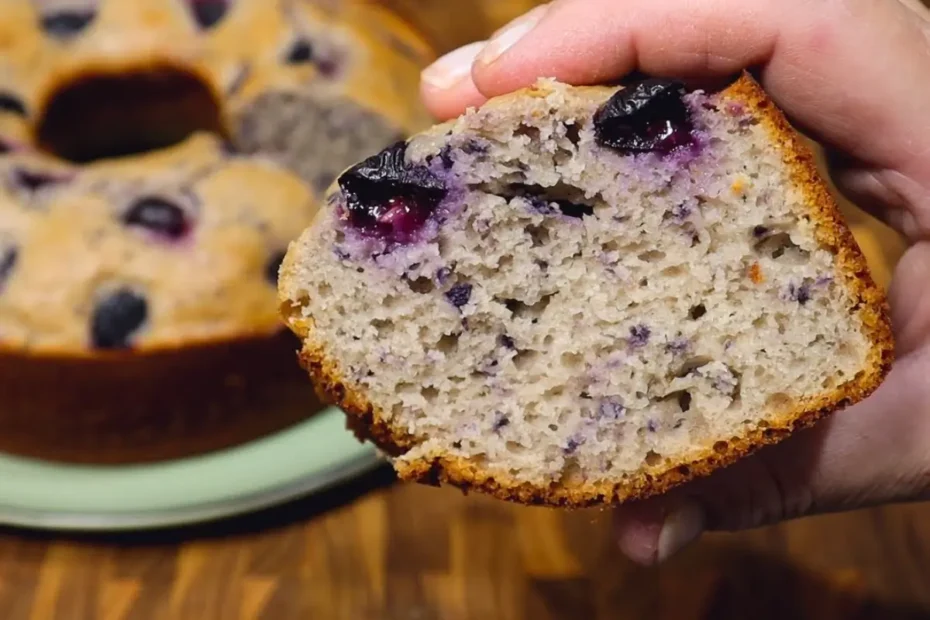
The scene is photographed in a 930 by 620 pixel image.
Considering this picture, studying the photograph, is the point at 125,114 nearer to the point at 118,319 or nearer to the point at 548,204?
the point at 118,319

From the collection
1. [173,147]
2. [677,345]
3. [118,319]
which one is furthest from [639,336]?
[173,147]

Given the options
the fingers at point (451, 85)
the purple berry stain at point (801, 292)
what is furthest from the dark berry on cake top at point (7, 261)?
the purple berry stain at point (801, 292)

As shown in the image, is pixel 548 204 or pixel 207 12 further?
pixel 207 12

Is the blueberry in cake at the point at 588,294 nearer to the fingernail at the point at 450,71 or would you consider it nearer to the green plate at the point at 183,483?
the fingernail at the point at 450,71

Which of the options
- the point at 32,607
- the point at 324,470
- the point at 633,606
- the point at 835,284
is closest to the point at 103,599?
the point at 32,607

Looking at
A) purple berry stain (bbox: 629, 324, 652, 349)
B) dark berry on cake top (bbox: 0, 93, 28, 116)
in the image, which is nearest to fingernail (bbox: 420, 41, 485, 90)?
purple berry stain (bbox: 629, 324, 652, 349)

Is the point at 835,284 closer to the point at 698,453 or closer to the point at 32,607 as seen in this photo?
the point at 698,453

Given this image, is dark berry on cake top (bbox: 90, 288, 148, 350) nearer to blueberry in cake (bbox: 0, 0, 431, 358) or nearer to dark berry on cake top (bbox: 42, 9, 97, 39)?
blueberry in cake (bbox: 0, 0, 431, 358)
